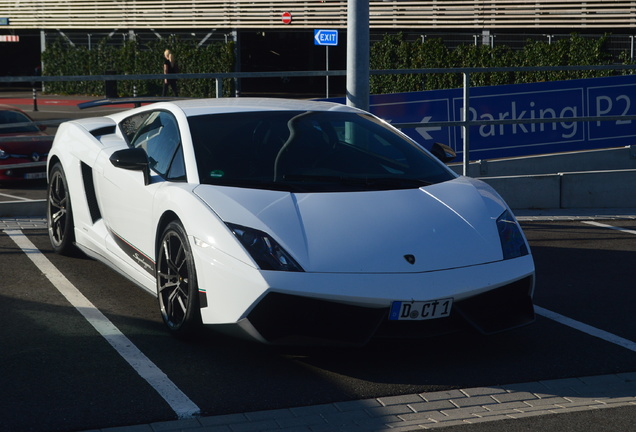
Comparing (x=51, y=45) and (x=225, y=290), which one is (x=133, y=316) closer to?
(x=225, y=290)

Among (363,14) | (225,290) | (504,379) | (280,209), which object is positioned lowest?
(504,379)

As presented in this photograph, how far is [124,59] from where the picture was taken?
41656 millimetres

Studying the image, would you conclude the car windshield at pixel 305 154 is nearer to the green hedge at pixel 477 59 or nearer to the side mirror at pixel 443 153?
the side mirror at pixel 443 153

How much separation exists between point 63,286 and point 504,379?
10.8ft

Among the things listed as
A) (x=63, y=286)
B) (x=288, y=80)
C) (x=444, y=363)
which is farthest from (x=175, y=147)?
(x=288, y=80)

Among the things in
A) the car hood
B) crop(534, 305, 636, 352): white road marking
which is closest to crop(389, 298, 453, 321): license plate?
the car hood

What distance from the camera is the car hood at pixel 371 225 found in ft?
16.3

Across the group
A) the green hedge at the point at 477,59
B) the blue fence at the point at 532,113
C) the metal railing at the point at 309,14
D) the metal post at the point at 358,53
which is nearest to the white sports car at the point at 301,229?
the metal post at the point at 358,53

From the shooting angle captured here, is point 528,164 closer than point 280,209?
No

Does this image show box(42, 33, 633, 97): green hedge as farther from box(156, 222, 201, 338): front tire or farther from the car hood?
the car hood

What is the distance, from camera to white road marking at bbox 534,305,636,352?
563cm

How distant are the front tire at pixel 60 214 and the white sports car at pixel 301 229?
2.21ft

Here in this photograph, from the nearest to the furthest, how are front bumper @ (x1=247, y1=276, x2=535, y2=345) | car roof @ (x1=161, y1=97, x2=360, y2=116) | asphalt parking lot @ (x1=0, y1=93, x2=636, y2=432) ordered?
asphalt parking lot @ (x1=0, y1=93, x2=636, y2=432) < front bumper @ (x1=247, y1=276, x2=535, y2=345) < car roof @ (x1=161, y1=97, x2=360, y2=116)

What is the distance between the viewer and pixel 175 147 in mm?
6078
